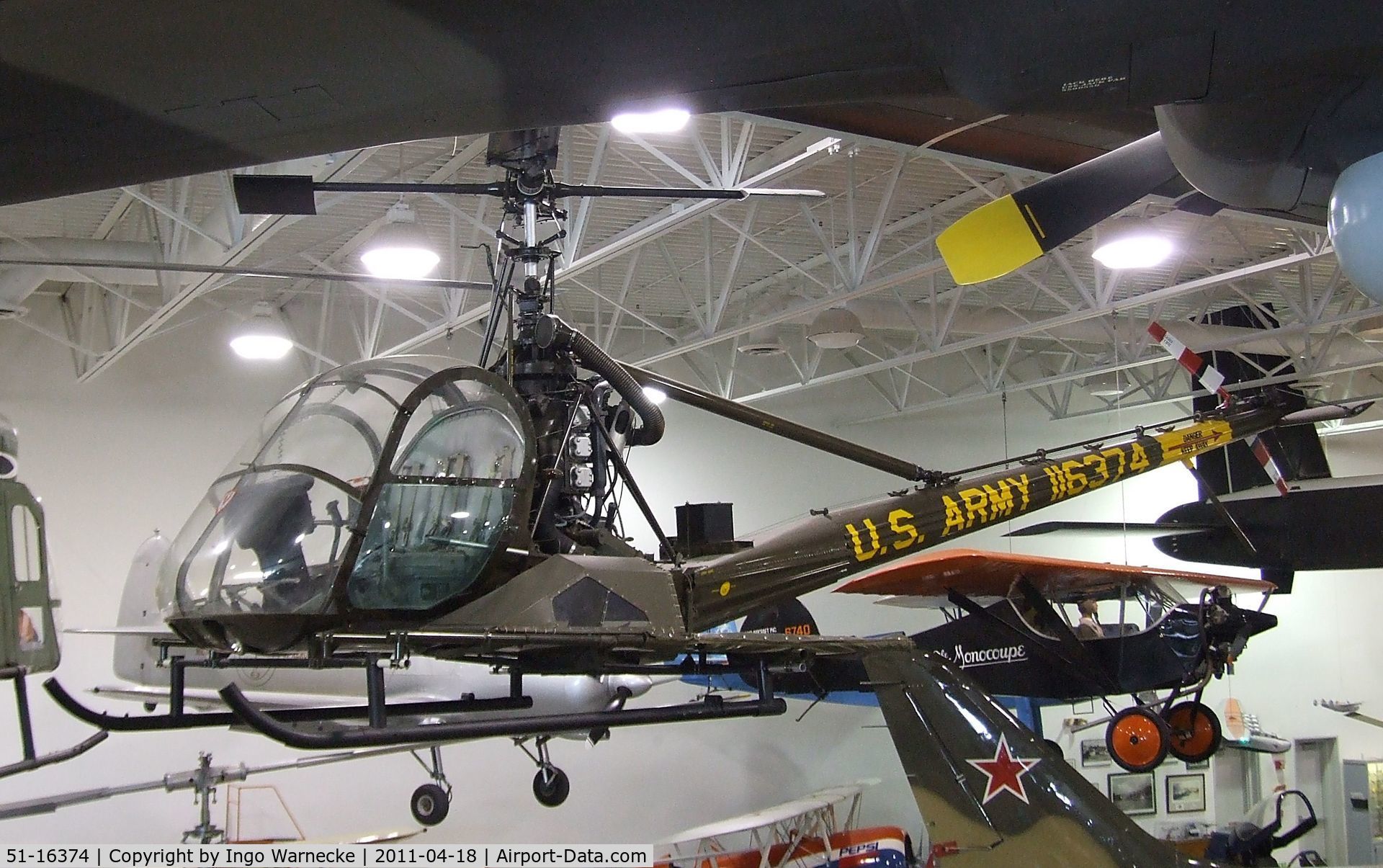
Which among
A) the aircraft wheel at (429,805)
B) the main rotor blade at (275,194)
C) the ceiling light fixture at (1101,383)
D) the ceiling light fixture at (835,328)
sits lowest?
the aircraft wheel at (429,805)

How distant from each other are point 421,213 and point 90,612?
16.5 ft

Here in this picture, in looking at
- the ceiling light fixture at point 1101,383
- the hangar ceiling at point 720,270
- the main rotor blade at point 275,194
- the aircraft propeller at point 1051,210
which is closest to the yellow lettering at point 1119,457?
the hangar ceiling at point 720,270

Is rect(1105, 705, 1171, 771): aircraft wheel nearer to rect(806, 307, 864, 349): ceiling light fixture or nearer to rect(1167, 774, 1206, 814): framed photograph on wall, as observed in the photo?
rect(806, 307, 864, 349): ceiling light fixture

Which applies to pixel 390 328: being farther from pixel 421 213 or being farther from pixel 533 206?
pixel 533 206

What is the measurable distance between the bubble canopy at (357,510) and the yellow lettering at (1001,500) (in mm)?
2916

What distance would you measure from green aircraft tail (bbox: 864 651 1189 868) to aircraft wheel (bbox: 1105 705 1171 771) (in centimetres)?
355

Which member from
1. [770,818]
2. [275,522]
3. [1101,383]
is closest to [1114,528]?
[770,818]

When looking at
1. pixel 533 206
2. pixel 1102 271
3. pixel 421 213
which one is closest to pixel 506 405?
pixel 533 206

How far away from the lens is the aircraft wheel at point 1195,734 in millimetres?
8152

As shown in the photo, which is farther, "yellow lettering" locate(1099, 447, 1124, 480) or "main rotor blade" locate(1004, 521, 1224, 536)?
"main rotor blade" locate(1004, 521, 1224, 536)

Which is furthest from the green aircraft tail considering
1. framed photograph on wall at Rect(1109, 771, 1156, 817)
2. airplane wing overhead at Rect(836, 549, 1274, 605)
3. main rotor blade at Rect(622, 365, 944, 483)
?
framed photograph on wall at Rect(1109, 771, 1156, 817)

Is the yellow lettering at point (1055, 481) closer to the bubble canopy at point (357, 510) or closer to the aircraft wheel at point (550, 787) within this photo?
the bubble canopy at point (357, 510)

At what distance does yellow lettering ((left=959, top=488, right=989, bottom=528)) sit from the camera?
5.46 metres

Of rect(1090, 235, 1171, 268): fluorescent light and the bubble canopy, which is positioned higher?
rect(1090, 235, 1171, 268): fluorescent light
